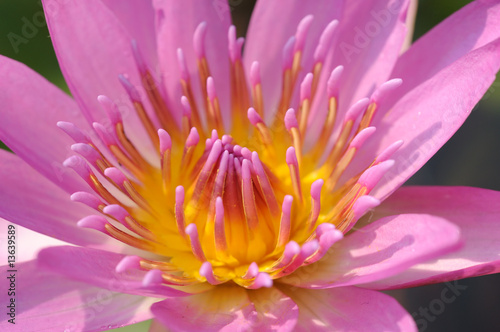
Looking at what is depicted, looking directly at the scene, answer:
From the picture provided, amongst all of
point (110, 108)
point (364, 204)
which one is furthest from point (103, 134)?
point (364, 204)

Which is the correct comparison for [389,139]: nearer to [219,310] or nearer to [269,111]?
[269,111]

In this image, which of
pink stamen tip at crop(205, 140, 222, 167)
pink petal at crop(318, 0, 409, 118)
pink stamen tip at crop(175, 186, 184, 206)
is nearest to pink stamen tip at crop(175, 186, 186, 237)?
pink stamen tip at crop(175, 186, 184, 206)

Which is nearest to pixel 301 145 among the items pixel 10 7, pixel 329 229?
pixel 329 229

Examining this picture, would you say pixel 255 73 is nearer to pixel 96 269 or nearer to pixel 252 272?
pixel 252 272

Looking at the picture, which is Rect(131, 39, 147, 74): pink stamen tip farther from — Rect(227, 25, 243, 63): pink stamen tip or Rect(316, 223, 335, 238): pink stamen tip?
Rect(316, 223, 335, 238): pink stamen tip

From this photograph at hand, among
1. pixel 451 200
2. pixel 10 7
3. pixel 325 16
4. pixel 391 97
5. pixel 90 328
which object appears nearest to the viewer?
pixel 90 328

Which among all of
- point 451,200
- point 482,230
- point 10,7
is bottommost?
point 482,230

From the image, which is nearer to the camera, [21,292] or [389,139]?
[21,292]
